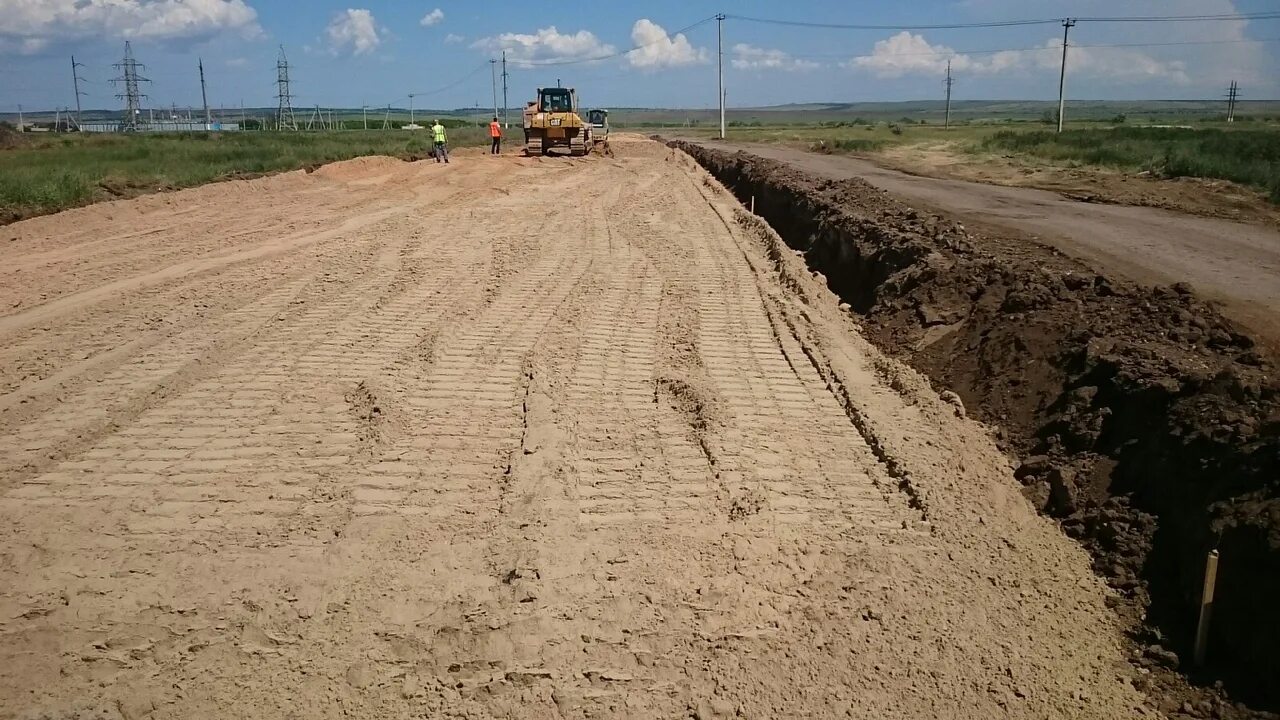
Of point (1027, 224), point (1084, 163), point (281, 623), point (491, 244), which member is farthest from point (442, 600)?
point (1084, 163)

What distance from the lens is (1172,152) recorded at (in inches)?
914

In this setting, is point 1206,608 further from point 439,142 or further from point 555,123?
point 555,123

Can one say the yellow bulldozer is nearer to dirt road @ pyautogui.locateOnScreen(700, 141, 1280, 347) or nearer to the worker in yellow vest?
the worker in yellow vest

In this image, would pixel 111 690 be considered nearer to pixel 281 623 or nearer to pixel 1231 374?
pixel 281 623

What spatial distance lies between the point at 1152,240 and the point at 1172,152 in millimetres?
13810

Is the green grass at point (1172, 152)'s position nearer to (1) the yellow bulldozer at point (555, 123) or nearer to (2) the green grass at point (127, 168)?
(1) the yellow bulldozer at point (555, 123)

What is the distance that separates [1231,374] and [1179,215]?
10848 millimetres

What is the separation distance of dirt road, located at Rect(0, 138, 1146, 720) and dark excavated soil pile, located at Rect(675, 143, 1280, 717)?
29 cm

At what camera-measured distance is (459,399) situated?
7.25m

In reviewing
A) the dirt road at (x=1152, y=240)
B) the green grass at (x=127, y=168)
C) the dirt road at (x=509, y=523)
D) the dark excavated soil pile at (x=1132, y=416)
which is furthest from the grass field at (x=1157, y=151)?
the green grass at (x=127, y=168)

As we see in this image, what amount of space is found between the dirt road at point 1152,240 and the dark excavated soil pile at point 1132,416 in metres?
0.86

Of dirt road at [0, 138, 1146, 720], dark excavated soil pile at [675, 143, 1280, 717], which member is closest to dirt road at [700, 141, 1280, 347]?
dark excavated soil pile at [675, 143, 1280, 717]

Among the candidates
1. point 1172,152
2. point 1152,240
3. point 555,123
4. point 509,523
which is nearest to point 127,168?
point 555,123

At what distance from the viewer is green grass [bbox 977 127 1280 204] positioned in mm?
19200
